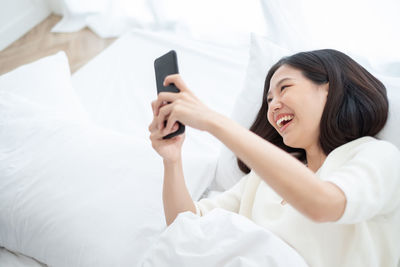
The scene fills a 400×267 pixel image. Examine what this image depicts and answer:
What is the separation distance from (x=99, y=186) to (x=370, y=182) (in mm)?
754

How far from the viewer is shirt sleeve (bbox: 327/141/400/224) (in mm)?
621

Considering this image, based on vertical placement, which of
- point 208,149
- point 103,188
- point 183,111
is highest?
point 183,111

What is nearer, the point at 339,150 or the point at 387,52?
the point at 339,150

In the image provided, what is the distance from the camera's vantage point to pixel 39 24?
2.88m

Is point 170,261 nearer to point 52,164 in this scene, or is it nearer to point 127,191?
point 127,191

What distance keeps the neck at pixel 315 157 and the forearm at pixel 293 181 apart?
32 centimetres

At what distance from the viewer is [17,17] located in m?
2.69

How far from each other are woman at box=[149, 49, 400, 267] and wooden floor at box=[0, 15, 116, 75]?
1.78 metres

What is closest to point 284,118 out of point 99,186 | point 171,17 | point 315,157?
point 315,157

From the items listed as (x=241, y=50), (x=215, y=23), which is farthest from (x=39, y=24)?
(x=241, y=50)

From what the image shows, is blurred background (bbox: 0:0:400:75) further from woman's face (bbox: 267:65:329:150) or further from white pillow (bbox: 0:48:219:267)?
white pillow (bbox: 0:48:219:267)

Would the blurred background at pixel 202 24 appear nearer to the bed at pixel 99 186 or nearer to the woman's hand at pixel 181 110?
the bed at pixel 99 186

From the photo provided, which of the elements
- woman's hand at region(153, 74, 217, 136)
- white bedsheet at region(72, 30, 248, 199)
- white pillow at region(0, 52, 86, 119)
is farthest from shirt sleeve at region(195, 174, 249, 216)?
white pillow at region(0, 52, 86, 119)

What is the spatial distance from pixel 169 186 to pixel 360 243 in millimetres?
507
